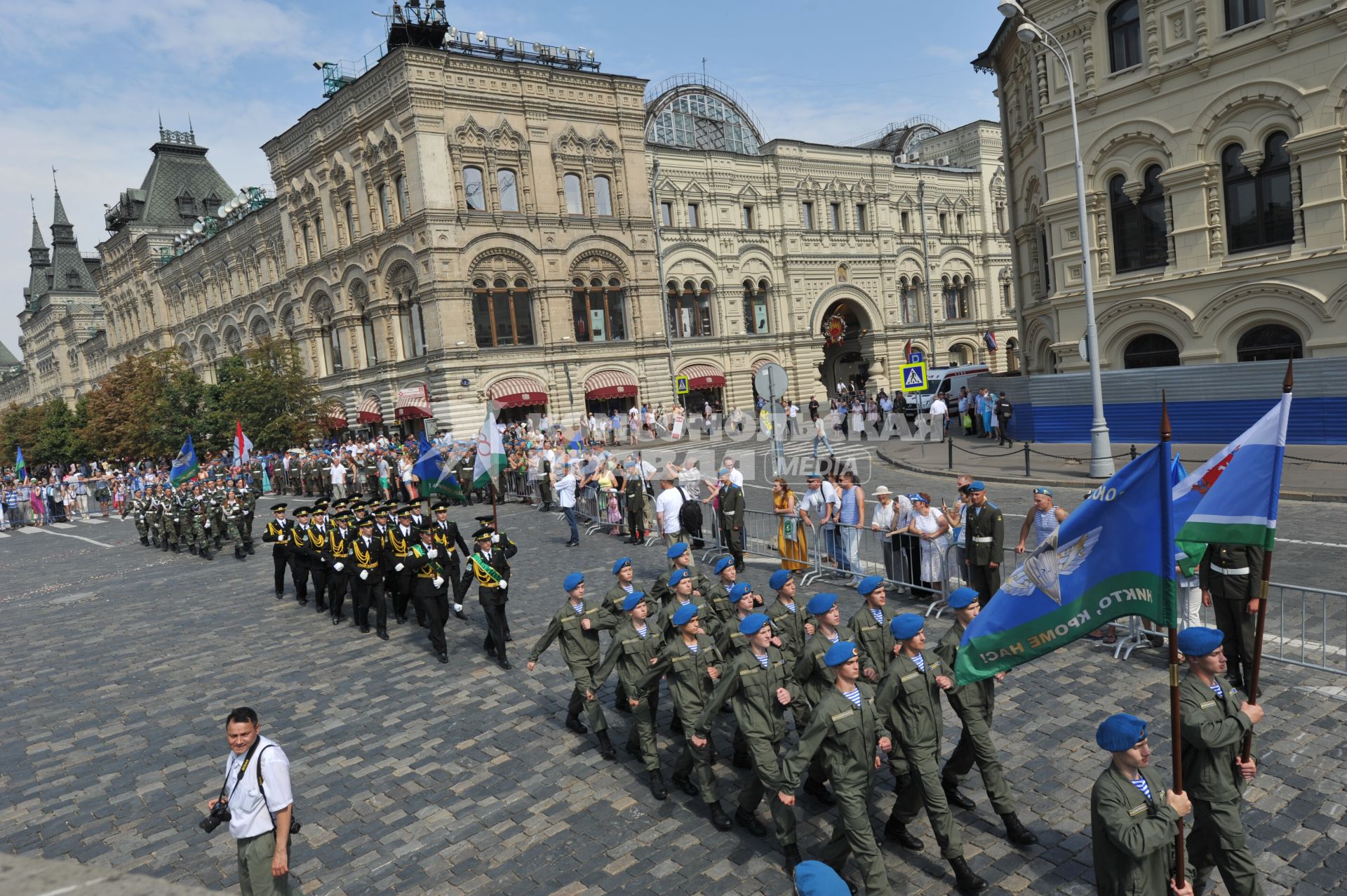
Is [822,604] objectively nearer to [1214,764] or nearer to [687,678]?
[687,678]

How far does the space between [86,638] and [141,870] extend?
8.63 m

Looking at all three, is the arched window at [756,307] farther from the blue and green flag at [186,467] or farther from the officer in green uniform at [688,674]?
the officer in green uniform at [688,674]

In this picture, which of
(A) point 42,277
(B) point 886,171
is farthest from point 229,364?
(A) point 42,277

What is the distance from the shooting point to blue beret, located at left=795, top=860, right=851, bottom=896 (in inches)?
129

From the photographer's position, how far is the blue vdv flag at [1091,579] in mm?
4770

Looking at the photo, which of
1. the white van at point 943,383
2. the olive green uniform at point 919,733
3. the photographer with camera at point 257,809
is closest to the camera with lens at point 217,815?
the photographer with camera at point 257,809

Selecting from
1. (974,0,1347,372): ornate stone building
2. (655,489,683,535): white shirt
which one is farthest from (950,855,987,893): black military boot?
(974,0,1347,372): ornate stone building

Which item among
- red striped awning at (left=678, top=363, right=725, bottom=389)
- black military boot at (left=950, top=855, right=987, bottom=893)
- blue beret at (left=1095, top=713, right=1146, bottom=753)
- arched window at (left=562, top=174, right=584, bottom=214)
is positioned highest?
arched window at (left=562, top=174, right=584, bottom=214)

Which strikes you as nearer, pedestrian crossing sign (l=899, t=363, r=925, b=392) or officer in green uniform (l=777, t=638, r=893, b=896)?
officer in green uniform (l=777, t=638, r=893, b=896)

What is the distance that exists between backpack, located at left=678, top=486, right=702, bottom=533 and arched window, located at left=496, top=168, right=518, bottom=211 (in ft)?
96.2

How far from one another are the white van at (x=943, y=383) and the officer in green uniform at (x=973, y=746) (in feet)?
96.3

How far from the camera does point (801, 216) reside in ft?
163

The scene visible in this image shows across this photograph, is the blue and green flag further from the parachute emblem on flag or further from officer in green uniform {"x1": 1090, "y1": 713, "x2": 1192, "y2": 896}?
officer in green uniform {"x1": 1090, "y1": 713, "x2": 1192, "y2": 896}

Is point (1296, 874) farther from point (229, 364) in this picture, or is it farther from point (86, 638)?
point (229, 364)
